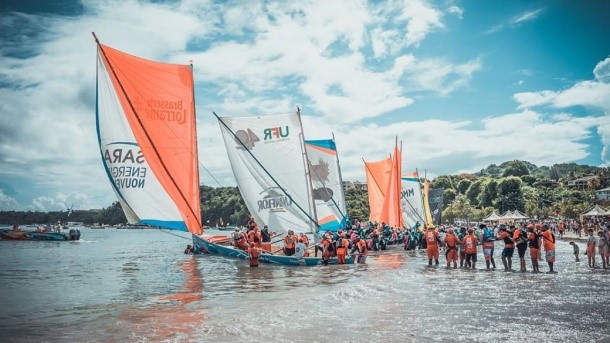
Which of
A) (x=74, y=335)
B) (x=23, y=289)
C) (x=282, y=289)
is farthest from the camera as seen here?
(x=23, y=289)

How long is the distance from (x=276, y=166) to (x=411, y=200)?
27.5 m

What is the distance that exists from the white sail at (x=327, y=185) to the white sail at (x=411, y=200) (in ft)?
52.4

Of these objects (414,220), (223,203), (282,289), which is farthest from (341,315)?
(223,203)

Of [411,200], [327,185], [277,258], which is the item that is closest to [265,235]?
[277,258]

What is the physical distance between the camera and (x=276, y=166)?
2811cm

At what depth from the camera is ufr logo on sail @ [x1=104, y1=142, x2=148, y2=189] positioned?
26.0 metres

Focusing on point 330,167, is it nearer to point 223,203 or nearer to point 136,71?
point 136,71

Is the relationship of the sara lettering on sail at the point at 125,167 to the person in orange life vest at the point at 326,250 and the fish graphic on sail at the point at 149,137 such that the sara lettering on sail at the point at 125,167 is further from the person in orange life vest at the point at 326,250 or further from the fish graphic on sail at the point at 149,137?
the person in orange life vest at the point at 326,250

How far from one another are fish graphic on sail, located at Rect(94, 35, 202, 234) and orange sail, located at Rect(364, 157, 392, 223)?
23.1m

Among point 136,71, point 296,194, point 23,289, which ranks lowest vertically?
point 23,289

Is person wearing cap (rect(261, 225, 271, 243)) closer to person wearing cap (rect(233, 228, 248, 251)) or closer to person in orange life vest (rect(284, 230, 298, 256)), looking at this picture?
person wearing cap (rect(233, 228, 248, 251))

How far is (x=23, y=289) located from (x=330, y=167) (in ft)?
78.1

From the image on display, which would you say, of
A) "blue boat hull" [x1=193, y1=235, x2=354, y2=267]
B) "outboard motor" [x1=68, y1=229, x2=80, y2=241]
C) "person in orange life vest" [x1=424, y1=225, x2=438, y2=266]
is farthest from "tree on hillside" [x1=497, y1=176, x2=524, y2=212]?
"blue boat hull" [x1=193, y1=235, x2=354, y2=267]

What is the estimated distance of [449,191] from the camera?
149m
